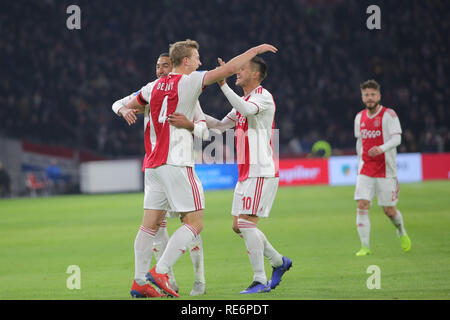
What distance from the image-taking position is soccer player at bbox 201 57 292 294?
6.39 metres

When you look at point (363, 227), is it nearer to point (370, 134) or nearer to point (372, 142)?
point (372, 142)

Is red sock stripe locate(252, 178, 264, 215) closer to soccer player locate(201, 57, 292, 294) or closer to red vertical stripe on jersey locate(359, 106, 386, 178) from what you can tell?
soccer player locate(201, 57, 292, 294)

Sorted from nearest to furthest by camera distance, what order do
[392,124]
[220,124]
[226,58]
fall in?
[220,124]
[392,124]
[226,58]

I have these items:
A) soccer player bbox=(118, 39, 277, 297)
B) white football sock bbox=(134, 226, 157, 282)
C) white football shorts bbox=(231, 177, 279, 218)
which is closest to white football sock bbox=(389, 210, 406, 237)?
white football shorts bbox=(231, 177, 279, 218)

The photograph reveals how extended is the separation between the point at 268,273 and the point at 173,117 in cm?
261

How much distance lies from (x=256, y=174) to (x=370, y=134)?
3796mm

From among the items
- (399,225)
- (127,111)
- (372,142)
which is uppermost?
(127,111)

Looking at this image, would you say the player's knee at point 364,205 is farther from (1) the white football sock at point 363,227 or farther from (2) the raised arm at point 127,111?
(2) the raised arm at point 127,111

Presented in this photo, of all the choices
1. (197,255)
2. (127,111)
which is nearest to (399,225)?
(197,255)

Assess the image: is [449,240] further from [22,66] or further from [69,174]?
[22,66]

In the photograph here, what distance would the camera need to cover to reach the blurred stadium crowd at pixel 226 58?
29.5m

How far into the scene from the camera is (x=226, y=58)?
107 feet

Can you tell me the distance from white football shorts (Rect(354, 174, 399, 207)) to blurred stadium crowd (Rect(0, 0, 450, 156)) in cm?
1727

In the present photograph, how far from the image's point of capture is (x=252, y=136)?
656cm
